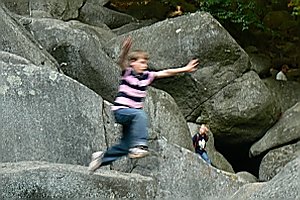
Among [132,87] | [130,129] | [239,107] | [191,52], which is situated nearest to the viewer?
[132,87]

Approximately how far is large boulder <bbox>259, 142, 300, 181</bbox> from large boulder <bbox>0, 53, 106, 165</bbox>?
683cm

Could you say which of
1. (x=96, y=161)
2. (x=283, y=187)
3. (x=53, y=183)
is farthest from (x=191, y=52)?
(x=283, y=187)

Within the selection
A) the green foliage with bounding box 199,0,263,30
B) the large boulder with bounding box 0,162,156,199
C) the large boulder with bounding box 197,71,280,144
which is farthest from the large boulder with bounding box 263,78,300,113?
the large boulder with bounding box 0,162,156,199

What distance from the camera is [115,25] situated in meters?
21.5

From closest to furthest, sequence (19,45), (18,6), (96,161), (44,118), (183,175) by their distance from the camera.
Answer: (96,161), (44,118), (183,175), (19,45), (18,6)

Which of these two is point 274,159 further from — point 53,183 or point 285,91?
point 53,183

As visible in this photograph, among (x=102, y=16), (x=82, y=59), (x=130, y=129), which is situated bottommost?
(x=102, y=16)

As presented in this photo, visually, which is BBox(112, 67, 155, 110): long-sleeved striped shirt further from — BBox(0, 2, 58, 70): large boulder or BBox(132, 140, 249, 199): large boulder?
BBox(0, 2, 58, 70): large boulder

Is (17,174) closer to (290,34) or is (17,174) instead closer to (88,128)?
(88,128)

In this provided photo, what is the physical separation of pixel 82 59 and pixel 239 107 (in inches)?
198

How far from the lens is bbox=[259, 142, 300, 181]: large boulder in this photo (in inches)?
626

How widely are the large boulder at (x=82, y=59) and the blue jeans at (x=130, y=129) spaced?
19.9 feet

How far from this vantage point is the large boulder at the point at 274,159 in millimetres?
15889

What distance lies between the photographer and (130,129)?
278 inches
